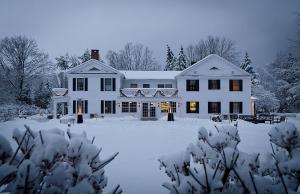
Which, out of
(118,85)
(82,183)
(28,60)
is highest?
(28,60)

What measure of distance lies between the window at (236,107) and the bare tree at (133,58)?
29955 mm

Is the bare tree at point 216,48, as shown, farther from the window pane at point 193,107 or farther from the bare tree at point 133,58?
the window pane at point 193,107

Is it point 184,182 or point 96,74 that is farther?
point 96,74

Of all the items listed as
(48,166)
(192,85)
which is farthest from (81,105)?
(48,166)

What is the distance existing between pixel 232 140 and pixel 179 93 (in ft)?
97.9

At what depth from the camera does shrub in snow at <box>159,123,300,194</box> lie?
1920 millimetres

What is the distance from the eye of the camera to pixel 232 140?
2355 millimetres

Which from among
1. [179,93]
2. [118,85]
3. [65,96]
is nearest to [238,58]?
[179,93]

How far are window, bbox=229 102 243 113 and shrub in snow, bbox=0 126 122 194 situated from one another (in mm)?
31735

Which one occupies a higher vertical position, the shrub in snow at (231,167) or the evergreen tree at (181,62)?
the evergreen tree at (181,62)

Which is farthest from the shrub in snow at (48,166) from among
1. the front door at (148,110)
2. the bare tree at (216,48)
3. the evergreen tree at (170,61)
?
the evergreen tree at (170,61)

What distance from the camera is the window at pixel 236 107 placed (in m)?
31.9

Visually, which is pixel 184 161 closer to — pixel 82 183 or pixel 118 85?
pixel 82 183

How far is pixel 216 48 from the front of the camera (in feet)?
181
